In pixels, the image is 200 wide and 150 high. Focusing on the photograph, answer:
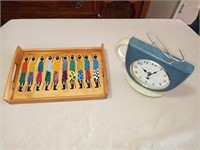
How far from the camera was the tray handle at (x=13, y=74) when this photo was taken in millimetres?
494

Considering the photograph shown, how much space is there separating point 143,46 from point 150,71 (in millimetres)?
70

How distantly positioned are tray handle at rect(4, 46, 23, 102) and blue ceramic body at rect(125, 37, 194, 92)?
1.10 ft

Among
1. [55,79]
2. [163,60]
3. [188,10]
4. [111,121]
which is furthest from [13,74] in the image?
[188,10]

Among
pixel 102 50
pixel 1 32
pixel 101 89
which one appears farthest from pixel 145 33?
pixel 1 32

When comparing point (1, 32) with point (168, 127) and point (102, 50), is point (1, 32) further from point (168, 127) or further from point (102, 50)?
point (168, 127)

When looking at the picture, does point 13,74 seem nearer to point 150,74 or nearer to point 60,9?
point 150,74

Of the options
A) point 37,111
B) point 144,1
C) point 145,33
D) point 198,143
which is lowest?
point 198,143

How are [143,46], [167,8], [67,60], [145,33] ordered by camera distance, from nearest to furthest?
1. [143,46]
2. [67,60]
3. [145,33]
4. [167,8]

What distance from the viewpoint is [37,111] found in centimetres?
49

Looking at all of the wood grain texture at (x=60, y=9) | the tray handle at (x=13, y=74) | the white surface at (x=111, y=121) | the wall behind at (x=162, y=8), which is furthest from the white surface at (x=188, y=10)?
the tray handle at (x=13, y=74)

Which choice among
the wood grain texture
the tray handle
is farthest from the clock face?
the wood grain texture

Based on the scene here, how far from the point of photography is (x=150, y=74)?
1.57ft

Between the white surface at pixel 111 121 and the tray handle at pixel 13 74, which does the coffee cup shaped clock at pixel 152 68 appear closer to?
the white surface at pixel 111 121

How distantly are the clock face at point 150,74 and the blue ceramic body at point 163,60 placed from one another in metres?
0.01
